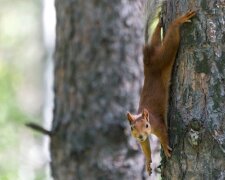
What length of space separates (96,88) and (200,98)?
4.91 feet

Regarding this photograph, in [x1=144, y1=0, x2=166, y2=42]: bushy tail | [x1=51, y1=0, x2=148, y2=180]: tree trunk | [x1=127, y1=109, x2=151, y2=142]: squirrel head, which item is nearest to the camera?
[x1=127, y1=109, x2=151, y2=142]: squirrel head

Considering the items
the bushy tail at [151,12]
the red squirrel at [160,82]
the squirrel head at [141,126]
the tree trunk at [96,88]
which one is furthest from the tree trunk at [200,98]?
the tree trunk at [96,88]

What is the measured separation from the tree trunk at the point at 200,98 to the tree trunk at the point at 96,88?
1.33 m

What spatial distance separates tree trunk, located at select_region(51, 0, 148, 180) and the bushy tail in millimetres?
1071

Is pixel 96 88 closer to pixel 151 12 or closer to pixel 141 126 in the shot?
pixel 151 12

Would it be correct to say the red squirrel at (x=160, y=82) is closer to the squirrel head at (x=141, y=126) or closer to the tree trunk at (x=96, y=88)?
the squirrel head at (x=141, y=126)

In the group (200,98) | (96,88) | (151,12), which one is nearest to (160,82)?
(200,98)

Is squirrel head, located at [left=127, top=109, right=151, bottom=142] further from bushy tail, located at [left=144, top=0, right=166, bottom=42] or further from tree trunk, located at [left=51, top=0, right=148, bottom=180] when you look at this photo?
tree trunk, located at [left=51, top=0, right=148, bottom=180]

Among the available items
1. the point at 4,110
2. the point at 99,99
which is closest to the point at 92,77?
the point at 99,99

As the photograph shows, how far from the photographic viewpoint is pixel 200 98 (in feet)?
6.39

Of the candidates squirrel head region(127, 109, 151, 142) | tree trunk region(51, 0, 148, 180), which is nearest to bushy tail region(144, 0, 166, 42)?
squirrel head region(127, 109, 151, 142)

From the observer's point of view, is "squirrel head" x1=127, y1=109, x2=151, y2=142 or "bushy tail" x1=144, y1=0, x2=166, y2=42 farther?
"bushy tail" x1=144, y1=0, x2=166, y2=42

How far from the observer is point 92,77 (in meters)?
3.39

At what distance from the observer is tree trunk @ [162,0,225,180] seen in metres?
1.92
